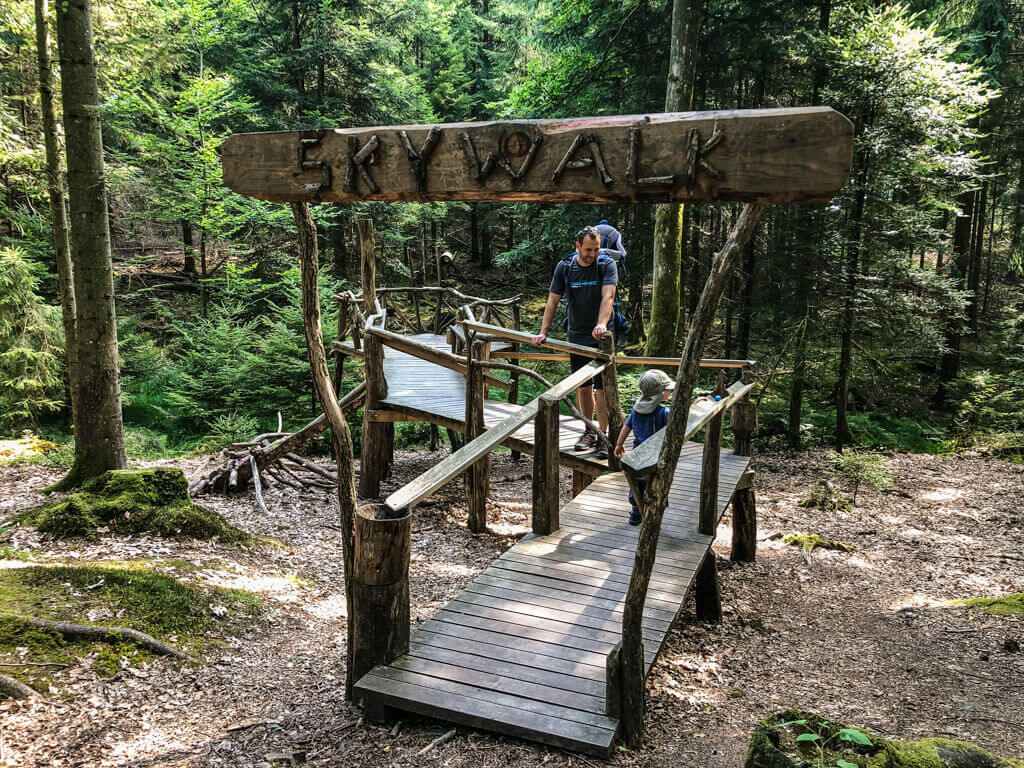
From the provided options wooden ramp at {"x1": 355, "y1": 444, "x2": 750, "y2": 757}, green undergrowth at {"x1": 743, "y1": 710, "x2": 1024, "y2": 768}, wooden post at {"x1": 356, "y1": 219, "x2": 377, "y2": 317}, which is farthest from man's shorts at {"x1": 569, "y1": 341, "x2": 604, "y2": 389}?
green undergrowth at {"x1": 743, "y1": 710, "x2": 1024, "y2": 768}

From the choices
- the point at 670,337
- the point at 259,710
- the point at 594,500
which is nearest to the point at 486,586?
the point at 259,710

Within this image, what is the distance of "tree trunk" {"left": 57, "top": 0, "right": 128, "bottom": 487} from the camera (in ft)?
20.3

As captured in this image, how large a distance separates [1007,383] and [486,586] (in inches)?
534

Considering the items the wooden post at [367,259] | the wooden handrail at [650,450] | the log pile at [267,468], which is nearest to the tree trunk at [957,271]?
the wooden handrail at [650,450]

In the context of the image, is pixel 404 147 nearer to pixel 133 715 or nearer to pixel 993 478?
pixel 133 715

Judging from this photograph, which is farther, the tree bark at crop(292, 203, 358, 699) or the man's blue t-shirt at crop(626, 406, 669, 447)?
the man's blue t-shirt at crop(626, 406, 669, 447)

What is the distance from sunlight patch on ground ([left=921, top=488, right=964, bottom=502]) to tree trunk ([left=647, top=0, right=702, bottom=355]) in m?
4.48

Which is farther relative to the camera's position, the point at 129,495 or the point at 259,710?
the point at 129,495

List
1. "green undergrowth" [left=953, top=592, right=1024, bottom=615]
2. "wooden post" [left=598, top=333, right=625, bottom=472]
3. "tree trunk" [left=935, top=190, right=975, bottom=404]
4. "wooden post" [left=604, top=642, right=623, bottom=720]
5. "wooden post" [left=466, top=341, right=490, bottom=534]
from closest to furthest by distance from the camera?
"wooden post" [left=604, top=642, right=623, bottom=720] → "green undergrowth" [left=953, top=592, right=1024, bottom=615] → "wooden post" [left=598, top=333, right=625, bottom=472] → "wooden post" [left=466, top=341, right=490, bottom=534] → "tree trunk" [left=935, top=190, right=975, bottom=404]

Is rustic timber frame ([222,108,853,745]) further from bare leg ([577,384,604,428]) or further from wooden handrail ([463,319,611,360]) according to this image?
bare leg ([577,384,604,428])

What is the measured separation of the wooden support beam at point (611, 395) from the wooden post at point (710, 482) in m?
1.01

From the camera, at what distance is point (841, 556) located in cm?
766

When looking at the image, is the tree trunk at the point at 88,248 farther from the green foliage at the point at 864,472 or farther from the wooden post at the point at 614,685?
the green foliage at the point at 864,472

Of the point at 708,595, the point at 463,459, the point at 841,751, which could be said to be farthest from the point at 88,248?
the point at 841,751
